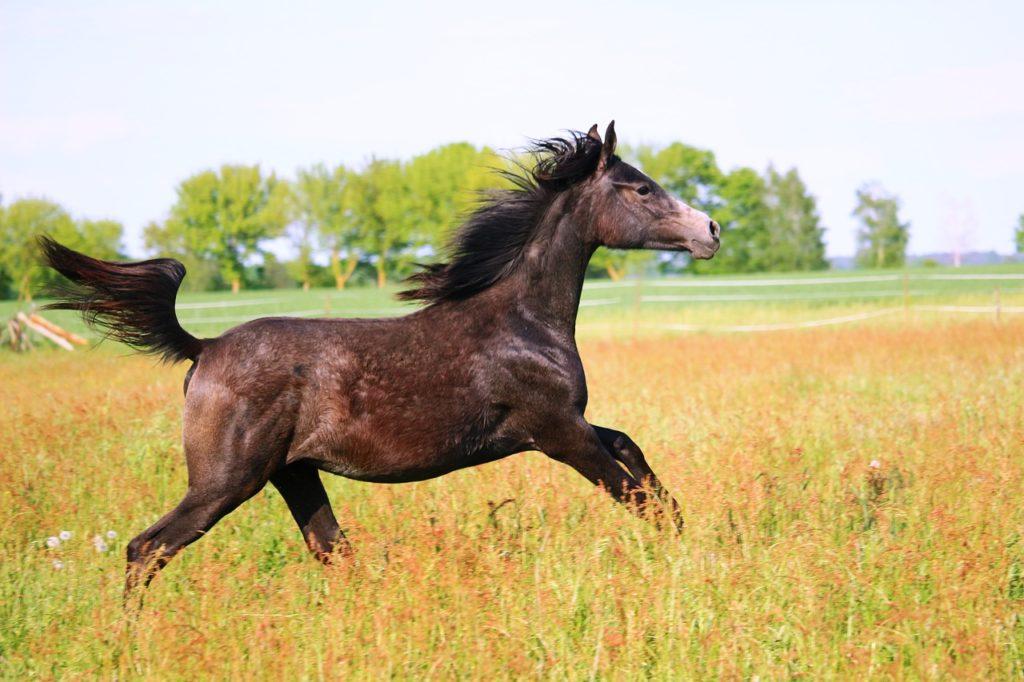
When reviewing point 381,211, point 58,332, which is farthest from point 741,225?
point 58,332

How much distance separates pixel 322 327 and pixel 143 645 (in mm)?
1682

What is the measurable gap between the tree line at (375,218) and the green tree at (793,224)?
0.11 m

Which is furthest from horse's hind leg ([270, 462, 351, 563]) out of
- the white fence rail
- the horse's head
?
the white fence rail

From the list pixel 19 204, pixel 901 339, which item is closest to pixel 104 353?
pixel 901 339

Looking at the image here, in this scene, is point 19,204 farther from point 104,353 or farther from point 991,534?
point 991,534

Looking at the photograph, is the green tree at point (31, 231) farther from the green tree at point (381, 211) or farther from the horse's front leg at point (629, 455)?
the horse's front leg at point (629, 455)

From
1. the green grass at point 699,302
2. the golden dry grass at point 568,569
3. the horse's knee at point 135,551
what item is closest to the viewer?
the golden dry grass at point 568,569

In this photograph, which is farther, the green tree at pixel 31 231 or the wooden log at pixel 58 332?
the green tree at pixel 31 231

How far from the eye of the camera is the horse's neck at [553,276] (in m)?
4.99

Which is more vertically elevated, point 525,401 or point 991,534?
point 525,401

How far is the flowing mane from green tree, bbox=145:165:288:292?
9229cm

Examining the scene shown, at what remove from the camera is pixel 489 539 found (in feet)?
16.1

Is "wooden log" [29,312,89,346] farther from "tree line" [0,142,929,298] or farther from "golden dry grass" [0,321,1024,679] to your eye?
"tree line" [0,142,929,298]

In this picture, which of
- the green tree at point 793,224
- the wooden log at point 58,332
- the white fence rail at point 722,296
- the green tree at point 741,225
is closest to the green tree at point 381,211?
the green tree at point 741,225
